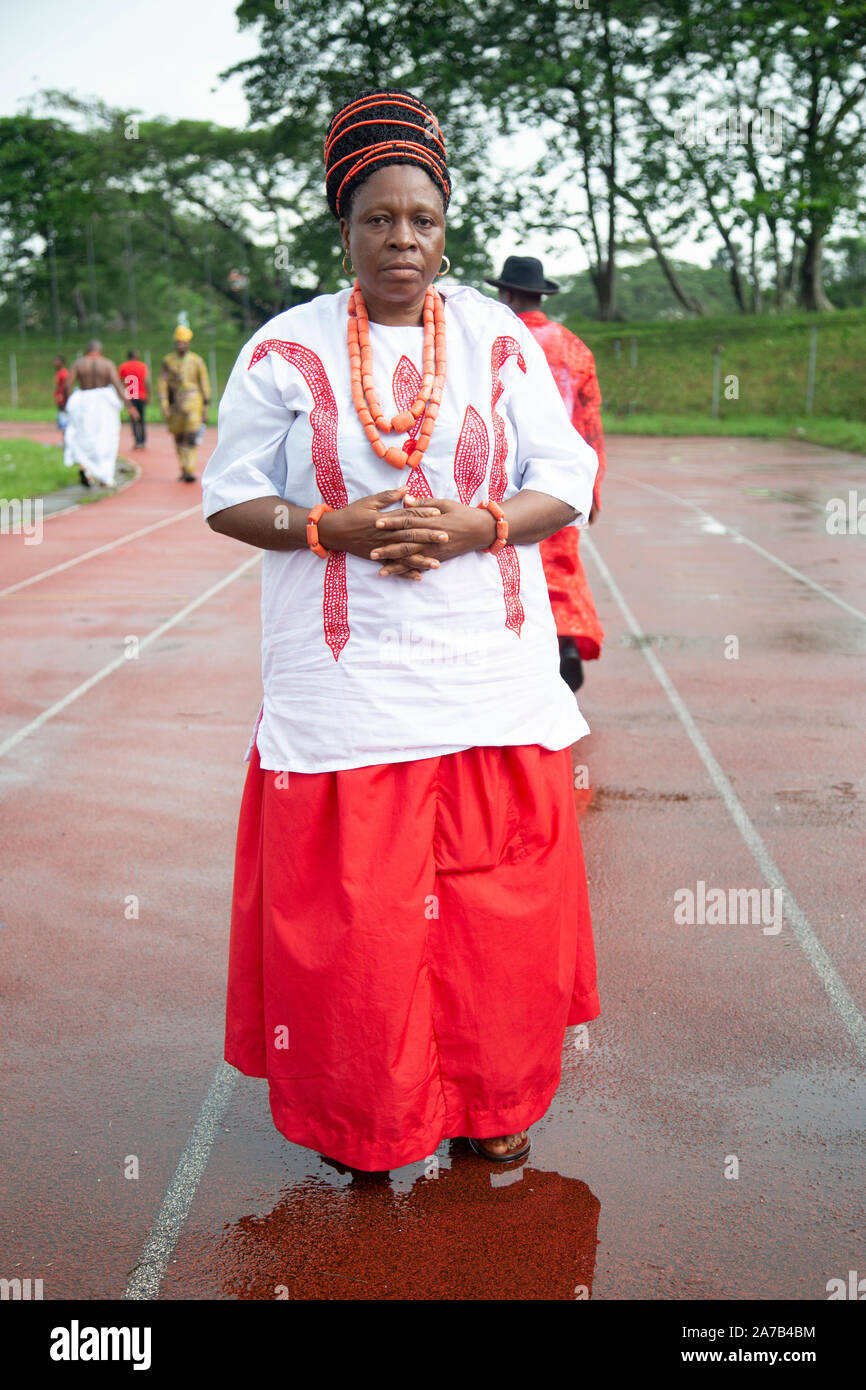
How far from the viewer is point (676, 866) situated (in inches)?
177

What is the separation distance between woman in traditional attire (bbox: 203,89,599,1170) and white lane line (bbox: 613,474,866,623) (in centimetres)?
659

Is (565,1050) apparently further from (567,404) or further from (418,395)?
(567,404)

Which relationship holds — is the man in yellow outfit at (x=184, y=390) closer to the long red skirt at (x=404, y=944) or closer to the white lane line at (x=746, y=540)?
the white lane line at (x=746, y=540)

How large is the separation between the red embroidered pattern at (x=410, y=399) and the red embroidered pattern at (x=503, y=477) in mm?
156

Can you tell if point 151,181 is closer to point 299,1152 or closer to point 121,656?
point 121,656

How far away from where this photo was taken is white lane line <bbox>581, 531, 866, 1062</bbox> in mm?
3447

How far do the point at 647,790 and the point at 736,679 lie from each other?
1997mm

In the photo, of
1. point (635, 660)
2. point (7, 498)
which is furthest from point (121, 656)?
point (7, 498)

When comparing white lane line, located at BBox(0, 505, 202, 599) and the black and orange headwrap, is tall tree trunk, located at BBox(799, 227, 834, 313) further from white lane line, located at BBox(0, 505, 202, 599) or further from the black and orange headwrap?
the black and orange headwrap

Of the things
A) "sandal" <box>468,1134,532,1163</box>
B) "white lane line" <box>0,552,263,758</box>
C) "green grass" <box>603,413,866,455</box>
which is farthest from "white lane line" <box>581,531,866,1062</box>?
"green grass" <box>603,413,866,455</box>

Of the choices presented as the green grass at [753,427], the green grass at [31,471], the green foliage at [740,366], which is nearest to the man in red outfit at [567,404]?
the green grass at [31,471]

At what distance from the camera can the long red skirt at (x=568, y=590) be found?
5.38 metres

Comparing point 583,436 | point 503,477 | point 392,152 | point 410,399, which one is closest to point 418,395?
point 410,399
